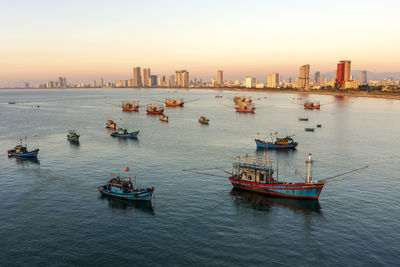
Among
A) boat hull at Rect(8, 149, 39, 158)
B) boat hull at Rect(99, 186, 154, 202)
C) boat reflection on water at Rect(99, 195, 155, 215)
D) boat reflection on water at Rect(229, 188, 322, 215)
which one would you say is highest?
boat hull at Rect(8, 149, 39, 158)

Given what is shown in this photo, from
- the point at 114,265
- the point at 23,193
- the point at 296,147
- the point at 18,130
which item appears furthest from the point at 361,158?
the point at 18,130

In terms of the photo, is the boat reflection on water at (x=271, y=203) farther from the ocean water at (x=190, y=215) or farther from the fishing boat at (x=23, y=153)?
the fishing boat at (x=23, y=153)

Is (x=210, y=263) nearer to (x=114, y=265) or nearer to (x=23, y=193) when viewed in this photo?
(x=114, y=265)

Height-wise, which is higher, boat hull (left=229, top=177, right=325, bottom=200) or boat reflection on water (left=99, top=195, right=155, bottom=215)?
boat hull (left=229, top=177, right=325, bottom=200)

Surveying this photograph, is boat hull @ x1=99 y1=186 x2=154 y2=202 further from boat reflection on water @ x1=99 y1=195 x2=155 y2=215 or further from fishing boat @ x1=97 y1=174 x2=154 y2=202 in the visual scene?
boat reflection on water @ x1=99 y1=195 x2=155 y2=215

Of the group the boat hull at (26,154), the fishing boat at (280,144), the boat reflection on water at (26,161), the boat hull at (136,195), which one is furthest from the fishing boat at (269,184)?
the boat hull at (26,154)

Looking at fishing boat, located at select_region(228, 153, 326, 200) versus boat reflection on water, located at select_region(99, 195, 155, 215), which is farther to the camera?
fishing boat, located at select_region(228, 153, 326, 200)

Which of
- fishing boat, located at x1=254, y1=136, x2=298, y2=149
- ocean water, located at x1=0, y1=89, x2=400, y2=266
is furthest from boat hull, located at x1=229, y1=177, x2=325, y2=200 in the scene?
fishing boat, located at x1=254, y1=136, x2=298, y2=149
